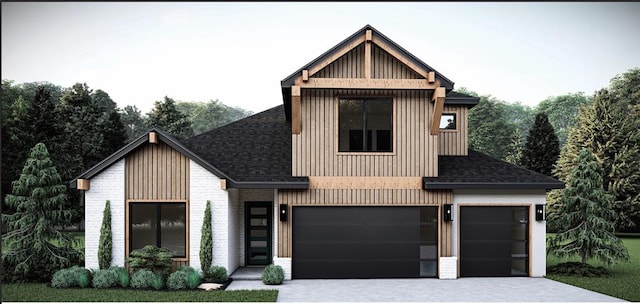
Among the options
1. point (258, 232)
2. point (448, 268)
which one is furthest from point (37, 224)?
point (448, 268)

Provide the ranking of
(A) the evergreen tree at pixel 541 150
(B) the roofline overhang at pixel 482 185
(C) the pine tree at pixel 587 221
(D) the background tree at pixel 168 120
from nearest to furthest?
1. (B) the roofline overhang at pixel 482 185
2. (C) the pine tree at pixel 587 221
3. (A) the evergreen tree at pixel 541 150
4. (D) the background tree at pixel 168 120

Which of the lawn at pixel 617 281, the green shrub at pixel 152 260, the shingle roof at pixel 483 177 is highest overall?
the shingle roof at pixel 483 177

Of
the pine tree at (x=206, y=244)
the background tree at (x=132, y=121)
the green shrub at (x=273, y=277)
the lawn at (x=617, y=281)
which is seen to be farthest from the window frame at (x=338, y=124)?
the background tree at (x=132, y=121)

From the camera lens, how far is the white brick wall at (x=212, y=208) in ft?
46.9

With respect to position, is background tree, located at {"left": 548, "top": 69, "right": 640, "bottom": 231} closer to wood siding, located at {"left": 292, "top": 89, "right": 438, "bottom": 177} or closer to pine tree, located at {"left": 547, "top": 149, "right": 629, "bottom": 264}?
pine tree, located at {"left": 547, "top": 149, "right": 629, "bottom": 264}

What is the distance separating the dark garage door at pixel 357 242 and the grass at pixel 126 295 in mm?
2260

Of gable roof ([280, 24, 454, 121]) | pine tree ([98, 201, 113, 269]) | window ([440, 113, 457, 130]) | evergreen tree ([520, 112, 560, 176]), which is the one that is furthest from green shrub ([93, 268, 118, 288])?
evergreen tree ([520, 112, 560, 176])

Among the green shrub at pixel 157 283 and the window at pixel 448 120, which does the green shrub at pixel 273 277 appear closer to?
the green shrub at pixel 157 283

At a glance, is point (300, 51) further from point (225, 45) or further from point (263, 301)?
point (263, 301)

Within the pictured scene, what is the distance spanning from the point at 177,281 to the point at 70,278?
8.89ft

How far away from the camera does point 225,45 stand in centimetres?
6862

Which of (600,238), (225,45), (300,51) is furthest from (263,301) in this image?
(225,45)

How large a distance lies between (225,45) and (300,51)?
1457 centimetres

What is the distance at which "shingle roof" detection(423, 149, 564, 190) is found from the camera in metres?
14.5
